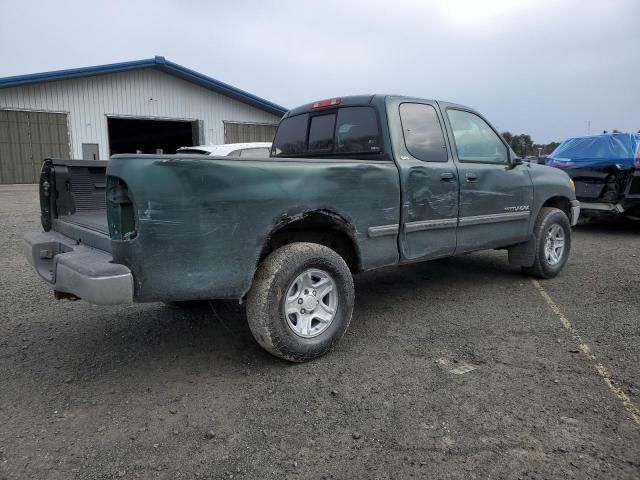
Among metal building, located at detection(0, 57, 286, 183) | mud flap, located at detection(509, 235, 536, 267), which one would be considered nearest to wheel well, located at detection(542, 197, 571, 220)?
mud flap, located at detection(509, 235, 536, 267)

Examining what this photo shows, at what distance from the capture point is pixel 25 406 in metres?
2.93

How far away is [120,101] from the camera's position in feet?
58.2

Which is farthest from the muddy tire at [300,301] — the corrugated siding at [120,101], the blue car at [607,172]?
the corrugated siding at [120,101]

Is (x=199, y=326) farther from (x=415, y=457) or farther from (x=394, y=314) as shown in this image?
(x=415, y=457)

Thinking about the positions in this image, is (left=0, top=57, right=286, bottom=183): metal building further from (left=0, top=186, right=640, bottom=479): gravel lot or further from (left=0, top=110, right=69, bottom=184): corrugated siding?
(left=0, top=186, right=640, bottom=479): gravel lot

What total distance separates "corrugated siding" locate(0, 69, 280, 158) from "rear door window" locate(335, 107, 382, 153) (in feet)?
49.9

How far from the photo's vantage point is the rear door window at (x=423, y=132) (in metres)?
4.30

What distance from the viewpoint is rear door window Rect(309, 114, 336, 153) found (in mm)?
4715

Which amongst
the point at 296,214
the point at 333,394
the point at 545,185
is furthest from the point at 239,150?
the point at 333,394

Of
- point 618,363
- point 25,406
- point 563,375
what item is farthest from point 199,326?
point 618,363

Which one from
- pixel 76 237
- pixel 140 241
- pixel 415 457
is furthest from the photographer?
pixel 76 237

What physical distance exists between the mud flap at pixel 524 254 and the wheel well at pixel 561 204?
659 mm

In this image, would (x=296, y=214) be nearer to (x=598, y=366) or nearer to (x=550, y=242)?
(x=598, y=366)

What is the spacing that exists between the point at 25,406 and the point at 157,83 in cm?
1752
